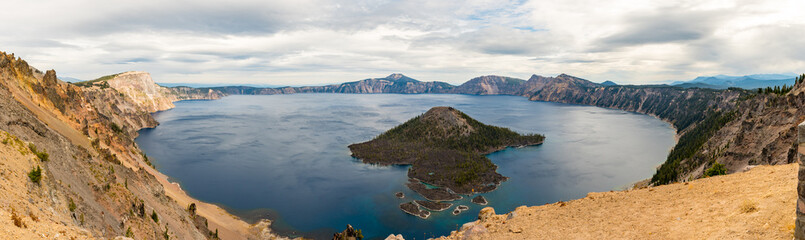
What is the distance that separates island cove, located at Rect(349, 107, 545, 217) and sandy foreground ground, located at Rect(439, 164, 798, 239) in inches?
2003

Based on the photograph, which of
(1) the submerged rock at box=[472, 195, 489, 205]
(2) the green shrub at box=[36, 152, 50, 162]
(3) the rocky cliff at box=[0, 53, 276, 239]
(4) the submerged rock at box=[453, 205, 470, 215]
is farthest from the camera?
(1) the submerged rock at box=[472, 195, 489, 205]

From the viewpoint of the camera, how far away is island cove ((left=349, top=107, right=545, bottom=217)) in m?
92.1

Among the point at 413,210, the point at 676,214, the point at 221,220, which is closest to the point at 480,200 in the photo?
the point at 413,210

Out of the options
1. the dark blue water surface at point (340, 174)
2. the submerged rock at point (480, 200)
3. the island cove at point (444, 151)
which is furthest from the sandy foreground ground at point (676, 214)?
the submerged rock at point (480, 200)

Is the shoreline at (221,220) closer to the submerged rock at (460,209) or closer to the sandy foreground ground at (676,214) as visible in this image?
the submerged rock at (460,209)

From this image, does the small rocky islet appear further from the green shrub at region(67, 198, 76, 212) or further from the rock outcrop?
the green shrub at region(67, 198, 76, 212)

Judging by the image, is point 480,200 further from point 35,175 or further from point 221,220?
point 35,175

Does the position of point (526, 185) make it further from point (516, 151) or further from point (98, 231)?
point (98, 231)

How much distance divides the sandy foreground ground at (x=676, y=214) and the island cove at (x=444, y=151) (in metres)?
50.9

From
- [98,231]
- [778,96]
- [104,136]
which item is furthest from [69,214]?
[778,96]

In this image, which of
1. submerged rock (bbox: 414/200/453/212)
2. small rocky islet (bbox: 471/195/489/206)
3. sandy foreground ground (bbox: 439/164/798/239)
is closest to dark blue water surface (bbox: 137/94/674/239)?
small rocky islet (bbox: 471/195/489/206)

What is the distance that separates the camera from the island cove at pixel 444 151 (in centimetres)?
9212

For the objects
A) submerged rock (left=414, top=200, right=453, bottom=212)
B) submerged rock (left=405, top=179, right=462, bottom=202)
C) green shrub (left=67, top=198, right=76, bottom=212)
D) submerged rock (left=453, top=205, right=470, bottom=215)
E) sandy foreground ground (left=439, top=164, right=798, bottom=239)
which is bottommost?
submerged rock (left=453, top=205, right=470, bottom=215)

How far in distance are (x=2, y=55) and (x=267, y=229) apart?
5373 centimetres
